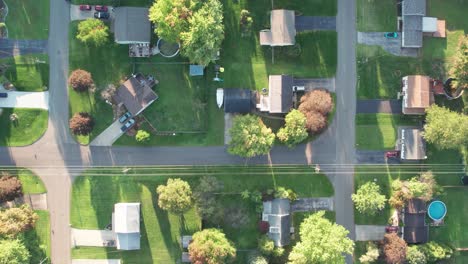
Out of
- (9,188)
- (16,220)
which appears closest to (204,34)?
(9,188)

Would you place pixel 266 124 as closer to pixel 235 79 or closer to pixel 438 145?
pixel 235 79

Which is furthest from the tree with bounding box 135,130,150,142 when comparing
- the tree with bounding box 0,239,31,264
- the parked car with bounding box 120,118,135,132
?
the tree with bounding box 0,239,31,264

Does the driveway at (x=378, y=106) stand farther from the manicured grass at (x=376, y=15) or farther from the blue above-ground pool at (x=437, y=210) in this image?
the blue above-ground pool at (x=437, y=210)

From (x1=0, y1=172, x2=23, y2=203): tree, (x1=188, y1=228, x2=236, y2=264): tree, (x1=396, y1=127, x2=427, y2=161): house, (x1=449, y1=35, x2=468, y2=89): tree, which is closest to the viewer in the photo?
(x1=188, y1=228, x2=236, y2=264): tree

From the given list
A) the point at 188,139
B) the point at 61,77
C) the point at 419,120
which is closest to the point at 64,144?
the point at 61,77

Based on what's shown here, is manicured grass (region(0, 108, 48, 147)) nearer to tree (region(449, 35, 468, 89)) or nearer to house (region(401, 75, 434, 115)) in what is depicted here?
house (region(401, 75, 434, 115))

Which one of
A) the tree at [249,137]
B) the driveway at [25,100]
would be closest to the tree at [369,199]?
the tree at [249,137]

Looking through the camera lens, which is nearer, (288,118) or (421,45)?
(288,118)
